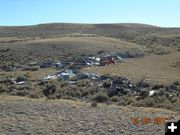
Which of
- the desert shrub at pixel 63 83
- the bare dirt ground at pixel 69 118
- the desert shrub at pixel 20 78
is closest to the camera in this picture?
the bare dirt ground at pixel 69 118

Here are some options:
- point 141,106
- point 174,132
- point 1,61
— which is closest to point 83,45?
point 1,61

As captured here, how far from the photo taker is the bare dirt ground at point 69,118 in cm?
1352

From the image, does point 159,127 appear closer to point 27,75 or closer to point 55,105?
point 55,105

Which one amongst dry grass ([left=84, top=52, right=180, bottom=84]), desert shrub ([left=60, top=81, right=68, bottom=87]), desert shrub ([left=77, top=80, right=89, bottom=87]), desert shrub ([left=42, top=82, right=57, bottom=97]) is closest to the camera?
desert shrub ([left=42, top=82, right=57, bottom=97])

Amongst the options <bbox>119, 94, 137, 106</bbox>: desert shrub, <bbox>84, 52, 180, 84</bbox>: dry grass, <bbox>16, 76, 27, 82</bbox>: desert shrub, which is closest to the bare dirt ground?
<bbox>119, 94, 137, 106</bbox>: desert shrub

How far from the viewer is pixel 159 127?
45.0 feet

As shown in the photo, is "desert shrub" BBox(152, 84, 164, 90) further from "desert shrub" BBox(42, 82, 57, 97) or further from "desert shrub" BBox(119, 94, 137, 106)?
"desert shrub" BBox(42, 82, 57, 97)

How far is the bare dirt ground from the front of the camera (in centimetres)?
1352

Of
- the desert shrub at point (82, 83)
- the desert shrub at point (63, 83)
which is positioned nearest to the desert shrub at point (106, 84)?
the desert shrub at point (82, 83)

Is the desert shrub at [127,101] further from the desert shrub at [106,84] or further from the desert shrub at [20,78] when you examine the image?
the desert shrub at [20,78]

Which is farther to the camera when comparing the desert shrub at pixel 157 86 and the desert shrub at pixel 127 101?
the desert shrub at pixel 157 86

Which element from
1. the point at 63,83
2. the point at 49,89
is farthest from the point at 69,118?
the point at 63,83

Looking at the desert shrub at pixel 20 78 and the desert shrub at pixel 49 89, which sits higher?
the desert shrub at pixel 49 89

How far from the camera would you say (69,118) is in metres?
15.1
